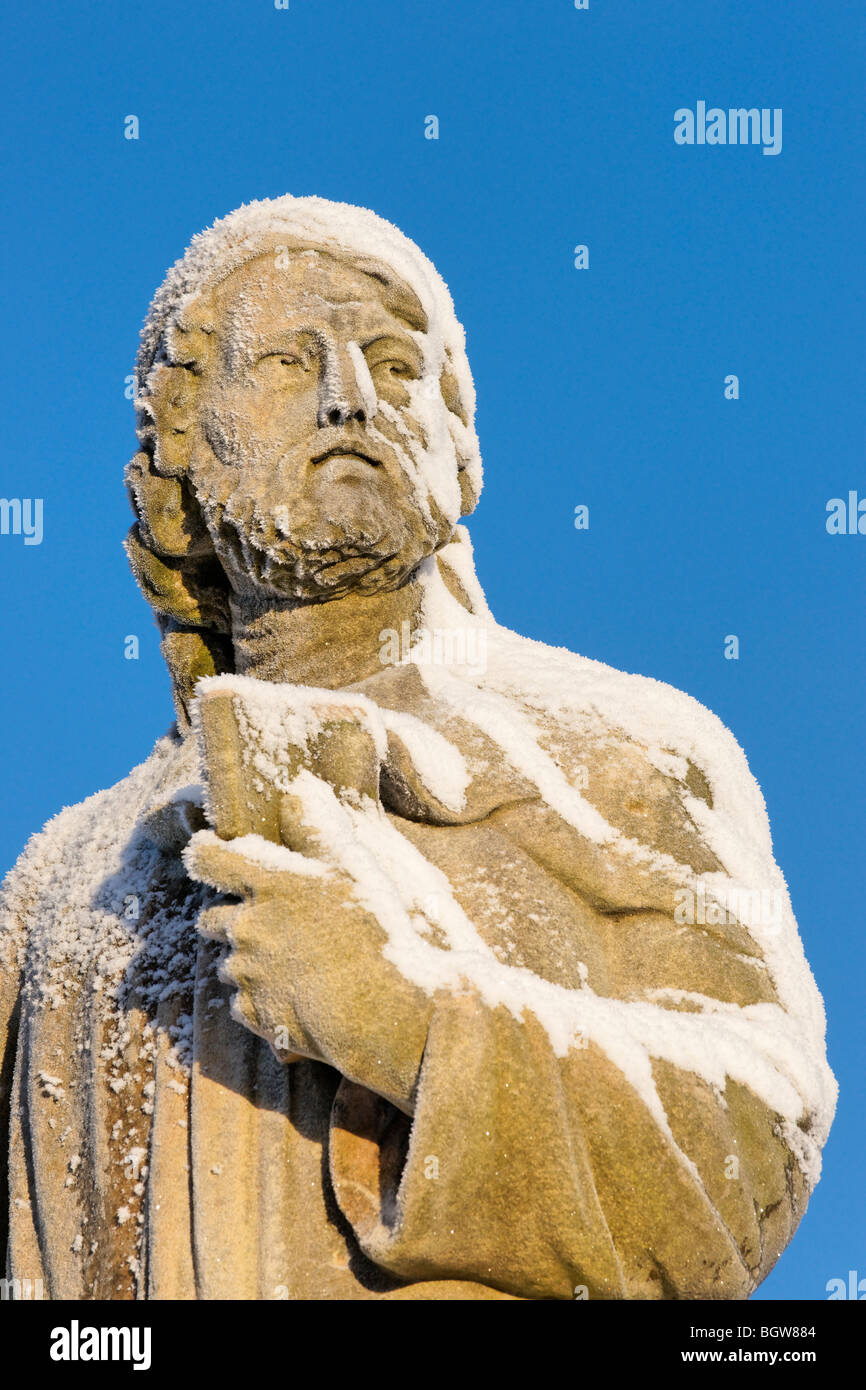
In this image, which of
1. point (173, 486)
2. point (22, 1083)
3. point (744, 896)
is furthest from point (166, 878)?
point (744, 896)

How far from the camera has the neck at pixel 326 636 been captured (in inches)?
238

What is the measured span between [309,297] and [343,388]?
36 cm

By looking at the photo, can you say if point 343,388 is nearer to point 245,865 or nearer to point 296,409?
point 296,409

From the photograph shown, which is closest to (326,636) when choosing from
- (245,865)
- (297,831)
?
(297,831)

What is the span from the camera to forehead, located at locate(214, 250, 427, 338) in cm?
589

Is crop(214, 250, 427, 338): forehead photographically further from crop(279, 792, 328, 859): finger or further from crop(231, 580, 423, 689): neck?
crop(279, 792, 328, 859): finger

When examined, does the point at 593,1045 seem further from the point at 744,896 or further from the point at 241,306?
the point at 241,306

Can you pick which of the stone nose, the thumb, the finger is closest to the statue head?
the stone nose

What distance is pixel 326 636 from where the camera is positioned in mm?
6047

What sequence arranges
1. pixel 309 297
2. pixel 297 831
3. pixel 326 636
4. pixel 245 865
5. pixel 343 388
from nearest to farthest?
1. pixel 245 865
2. pixel 297 831
3. pixel 343 388
4. pixel 309 297
5. pixel 326 636

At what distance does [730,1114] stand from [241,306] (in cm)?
289

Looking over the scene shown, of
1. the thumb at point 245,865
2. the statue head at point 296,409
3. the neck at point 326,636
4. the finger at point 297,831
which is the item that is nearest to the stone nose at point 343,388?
the statue head at point 296,409

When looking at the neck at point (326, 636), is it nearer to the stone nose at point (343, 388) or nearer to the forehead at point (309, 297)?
the stone nose at point (343, 388)

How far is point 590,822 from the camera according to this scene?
532 cm
